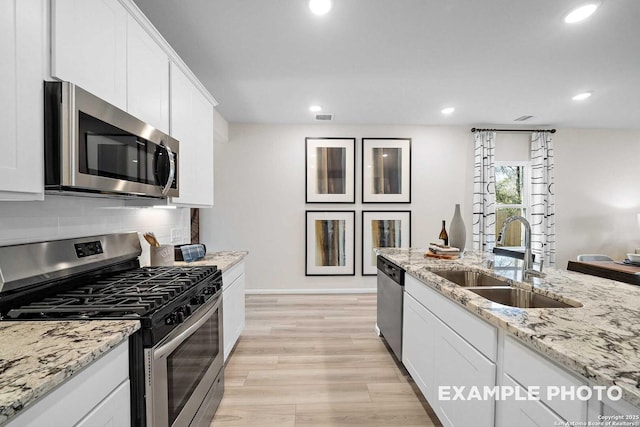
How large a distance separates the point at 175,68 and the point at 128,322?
176cm

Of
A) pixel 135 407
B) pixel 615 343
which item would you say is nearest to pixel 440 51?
pixel 615 343

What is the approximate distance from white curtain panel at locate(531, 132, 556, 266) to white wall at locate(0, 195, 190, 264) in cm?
537

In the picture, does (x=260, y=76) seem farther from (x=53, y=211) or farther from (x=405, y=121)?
(x=405, y=121)

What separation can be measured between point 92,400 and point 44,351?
0.19 m

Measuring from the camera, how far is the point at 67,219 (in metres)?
1.54

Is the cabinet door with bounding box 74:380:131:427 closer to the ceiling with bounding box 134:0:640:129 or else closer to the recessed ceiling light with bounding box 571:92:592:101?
the ceiling with bounding box 134:0:640:129

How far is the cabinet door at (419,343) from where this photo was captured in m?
1.79

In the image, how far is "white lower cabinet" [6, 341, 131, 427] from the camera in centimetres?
72

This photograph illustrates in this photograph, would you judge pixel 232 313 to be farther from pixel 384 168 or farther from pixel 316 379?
pixel 384 168

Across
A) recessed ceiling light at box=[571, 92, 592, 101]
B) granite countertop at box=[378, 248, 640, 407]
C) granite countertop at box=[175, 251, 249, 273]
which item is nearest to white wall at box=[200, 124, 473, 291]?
recessed ceiling light at box=[571, 92, 592, 101]

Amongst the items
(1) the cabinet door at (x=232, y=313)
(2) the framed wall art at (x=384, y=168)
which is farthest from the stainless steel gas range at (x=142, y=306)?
(2) the framed wall art at (x=384, y=168)

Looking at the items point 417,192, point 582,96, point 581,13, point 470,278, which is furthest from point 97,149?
point 582,96

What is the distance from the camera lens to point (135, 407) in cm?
106

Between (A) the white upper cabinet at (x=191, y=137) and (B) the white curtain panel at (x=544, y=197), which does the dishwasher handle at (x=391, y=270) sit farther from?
(B) the white curtain panel at (x=544, y=197)
